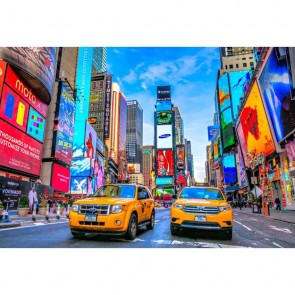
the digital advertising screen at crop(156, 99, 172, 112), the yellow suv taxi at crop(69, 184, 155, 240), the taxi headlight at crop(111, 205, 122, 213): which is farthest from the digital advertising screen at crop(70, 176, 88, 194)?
the digital advertising screen at crop(156, 99, 172, 112)

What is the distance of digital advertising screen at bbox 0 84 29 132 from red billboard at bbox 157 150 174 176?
107878 millimetres

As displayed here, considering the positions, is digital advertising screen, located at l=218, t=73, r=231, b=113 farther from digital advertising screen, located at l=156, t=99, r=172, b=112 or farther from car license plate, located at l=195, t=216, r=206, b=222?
car license plate, located at l=195, t=216, r=206, b=222

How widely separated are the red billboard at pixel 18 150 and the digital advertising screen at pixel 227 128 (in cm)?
5799

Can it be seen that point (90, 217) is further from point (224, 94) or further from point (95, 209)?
point (224, 94)

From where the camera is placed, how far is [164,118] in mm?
148125

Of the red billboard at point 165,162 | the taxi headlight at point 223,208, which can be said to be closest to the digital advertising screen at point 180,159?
the red billboard at point 165,162

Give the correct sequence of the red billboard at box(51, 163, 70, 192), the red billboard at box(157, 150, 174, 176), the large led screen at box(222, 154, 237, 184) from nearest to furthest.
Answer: the red billboard at box(51, 163, 70, 192)
the large led screen at box(222, 154, 237, 184)
the red billboard at box(157, 150, 174, 176)

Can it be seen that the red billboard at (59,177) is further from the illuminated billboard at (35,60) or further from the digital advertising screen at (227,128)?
the digital advertising screen at (227,128)

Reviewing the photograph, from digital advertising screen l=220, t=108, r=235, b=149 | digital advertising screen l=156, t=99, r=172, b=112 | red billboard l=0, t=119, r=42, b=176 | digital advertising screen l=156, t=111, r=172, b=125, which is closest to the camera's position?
red billboard l=0, t=119, r=42, b=176

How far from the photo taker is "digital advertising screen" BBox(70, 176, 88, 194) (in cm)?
8106

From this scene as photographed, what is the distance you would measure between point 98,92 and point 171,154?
177 ft

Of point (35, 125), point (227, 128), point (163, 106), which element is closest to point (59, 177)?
point (35, 125)
